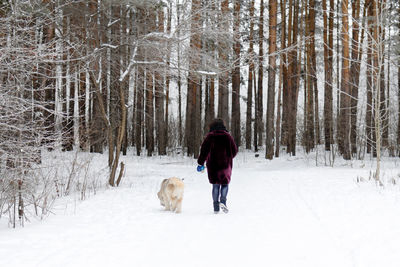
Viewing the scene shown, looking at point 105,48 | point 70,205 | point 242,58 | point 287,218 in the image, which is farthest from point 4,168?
point 242,58

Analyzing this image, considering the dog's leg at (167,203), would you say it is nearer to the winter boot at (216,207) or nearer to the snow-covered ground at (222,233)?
the snow-covered ground at (222,233)

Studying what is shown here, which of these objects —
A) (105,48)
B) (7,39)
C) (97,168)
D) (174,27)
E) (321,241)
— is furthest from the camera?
(97,168)

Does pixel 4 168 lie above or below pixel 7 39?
below

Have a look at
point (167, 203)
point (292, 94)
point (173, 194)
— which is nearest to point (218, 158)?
point (173, 194)

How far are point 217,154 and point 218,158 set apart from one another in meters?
0.07

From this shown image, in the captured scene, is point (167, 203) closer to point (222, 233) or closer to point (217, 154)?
point (217, 154)

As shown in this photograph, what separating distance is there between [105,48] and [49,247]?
6.56m

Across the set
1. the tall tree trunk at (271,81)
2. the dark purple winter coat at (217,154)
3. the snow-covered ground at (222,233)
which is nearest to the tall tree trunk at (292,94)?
the tall tree trunk at (271,81)

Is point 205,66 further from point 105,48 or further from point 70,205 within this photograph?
point 70,205

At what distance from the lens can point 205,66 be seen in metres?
9.04

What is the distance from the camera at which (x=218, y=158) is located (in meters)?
6.51

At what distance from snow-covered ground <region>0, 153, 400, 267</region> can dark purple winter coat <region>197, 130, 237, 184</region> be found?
28.4 inches

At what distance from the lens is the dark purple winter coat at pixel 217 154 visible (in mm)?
6441

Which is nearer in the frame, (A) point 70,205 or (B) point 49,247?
(B) point 49,247
